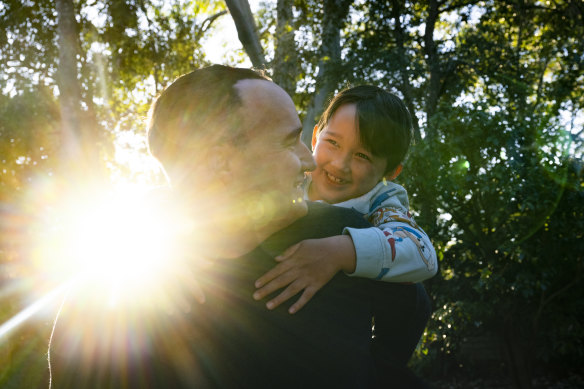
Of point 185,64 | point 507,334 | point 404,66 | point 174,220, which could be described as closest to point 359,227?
point 174,220

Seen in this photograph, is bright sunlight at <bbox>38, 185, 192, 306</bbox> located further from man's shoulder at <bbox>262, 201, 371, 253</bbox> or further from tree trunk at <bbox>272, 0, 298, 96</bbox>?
tree trunk at <bbox>272, 0, 298, 96</bbox>

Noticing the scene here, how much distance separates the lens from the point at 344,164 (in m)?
2.60

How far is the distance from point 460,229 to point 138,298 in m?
7.22

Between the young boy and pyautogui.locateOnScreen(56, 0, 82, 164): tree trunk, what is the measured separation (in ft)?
32.2

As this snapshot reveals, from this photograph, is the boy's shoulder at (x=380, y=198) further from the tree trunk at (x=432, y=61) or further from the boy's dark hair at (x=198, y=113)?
the tree trunk at (x=432, y=61)

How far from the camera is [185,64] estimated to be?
15.8 metres

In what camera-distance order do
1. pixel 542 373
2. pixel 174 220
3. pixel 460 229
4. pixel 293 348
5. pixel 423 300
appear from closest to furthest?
1. pixel 293 348
2. pixel 174 220
3. pixel 423 300
4. pixel 460 229
5. pixel 542 373

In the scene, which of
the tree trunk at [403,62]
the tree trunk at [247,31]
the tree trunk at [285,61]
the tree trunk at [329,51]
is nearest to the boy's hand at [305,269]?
the tree trunk at [247,31]

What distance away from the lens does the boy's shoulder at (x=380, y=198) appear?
228 cm

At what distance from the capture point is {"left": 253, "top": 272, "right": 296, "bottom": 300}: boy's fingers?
1378mm

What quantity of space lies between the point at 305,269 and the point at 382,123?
1455 mm

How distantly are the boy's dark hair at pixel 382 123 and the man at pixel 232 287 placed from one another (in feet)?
3.76

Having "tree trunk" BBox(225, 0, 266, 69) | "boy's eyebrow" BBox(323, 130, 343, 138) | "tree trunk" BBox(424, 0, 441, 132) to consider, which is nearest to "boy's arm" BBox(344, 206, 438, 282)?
"boy's eyebrow" BBox(323, 130, 343, 138)

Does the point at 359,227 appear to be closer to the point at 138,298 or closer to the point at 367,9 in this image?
the point at 138,298
